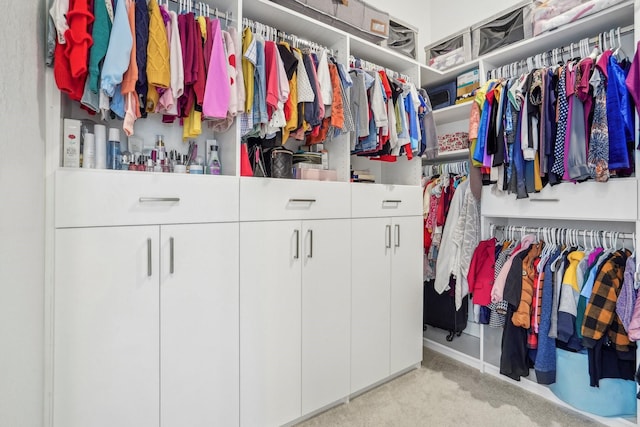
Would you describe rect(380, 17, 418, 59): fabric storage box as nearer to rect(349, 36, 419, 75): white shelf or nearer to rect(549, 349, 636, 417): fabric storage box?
rect(349, 36, 419, 75): white shelf

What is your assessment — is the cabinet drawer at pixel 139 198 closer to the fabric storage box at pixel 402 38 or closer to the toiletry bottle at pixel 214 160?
A: the toiletry bottle at pixel 214 160

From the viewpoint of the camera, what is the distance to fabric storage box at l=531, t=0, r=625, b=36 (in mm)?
1842

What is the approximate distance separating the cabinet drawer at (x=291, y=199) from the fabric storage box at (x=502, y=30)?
5.02ft

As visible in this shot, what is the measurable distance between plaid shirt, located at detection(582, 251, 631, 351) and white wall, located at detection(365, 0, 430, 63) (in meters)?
2.15

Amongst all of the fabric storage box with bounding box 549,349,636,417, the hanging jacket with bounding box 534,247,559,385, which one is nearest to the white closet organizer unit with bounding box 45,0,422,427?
the hanging jacket with bounding box 534,247,559,385

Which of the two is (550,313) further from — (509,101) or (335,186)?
(335,186)

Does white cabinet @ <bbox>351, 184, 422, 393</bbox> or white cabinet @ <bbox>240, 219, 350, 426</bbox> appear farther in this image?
white cabinet @ <bbox>351, 184, 422, 393</bbox>

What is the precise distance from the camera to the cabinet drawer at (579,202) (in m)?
1.71

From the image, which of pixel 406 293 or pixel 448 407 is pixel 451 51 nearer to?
pixel 406 293

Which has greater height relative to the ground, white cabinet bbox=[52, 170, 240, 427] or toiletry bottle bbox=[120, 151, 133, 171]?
toiletry bottle bbox=[120, 151, 133, 171]

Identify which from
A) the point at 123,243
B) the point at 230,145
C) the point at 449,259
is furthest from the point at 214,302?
the point at 449,259

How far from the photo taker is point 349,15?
6.95 ft

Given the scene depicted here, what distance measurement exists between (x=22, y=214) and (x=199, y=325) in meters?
0.80

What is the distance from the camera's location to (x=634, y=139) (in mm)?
1645
